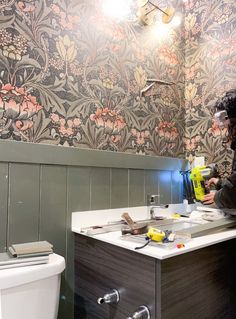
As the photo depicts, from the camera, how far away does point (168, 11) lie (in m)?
1.69

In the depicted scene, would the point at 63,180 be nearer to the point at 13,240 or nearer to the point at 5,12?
the point at 13,240

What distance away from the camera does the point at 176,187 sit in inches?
71.6

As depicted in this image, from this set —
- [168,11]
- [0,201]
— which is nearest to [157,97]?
[168,11]

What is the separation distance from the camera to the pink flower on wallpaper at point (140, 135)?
1575 millimetres

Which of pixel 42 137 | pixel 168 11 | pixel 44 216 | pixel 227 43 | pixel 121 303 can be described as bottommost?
pixel 121 303

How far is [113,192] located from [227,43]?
128 centimetres

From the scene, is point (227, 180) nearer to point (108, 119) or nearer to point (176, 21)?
point (108, 119)

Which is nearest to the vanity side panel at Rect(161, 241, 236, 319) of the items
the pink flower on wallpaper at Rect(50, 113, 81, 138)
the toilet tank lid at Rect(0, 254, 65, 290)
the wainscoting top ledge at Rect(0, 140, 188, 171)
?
the toilet tank lid at Rect(0, 254, 65, 290)

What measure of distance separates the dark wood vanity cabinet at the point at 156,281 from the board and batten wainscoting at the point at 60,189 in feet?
0.35

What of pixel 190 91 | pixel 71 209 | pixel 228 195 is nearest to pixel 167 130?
pixel 190 91

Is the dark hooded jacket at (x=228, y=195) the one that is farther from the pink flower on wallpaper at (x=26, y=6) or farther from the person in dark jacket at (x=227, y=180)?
the pink flower on wallpaper at (x=26, y=6)

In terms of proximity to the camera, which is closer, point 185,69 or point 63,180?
point 63,180

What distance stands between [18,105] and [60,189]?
1.37ft

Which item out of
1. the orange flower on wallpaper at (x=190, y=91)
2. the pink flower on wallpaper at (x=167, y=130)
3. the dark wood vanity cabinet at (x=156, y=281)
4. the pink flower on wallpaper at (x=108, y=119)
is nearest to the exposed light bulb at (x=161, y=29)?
the orange flower on wallpaper at (x=190, y=91)
